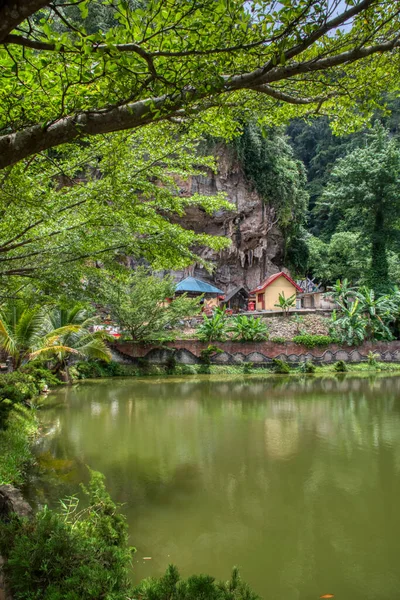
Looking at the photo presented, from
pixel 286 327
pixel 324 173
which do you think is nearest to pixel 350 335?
pixel 286 327

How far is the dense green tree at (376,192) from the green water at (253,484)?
58.1 ft

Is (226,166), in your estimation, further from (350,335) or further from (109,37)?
(109,37)

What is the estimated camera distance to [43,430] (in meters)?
7.72

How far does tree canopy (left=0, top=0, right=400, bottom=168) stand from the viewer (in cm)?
221

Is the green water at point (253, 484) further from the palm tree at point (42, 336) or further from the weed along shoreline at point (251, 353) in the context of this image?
the weed along shoreline at point (251, 353)

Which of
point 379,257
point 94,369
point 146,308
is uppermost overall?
point 379,257

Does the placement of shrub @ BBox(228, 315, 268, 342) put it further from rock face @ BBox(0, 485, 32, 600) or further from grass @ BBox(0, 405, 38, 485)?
rock face @ BBox(0, 485, 32, 600)

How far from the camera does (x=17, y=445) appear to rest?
236 inches

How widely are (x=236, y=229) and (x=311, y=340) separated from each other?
37.9 feet

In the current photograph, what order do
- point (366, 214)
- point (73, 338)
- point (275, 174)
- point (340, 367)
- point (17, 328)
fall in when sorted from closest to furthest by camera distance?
point (17, 328)
point (73, 338)
point (340, 367)
point (366, 214)
point (275, 174)

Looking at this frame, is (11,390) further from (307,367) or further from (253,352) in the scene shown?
(307,367)

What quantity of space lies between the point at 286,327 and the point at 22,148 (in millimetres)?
21705

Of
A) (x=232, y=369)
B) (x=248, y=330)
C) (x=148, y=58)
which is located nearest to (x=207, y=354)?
(x=232, y=369)

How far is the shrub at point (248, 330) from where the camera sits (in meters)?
20.6
